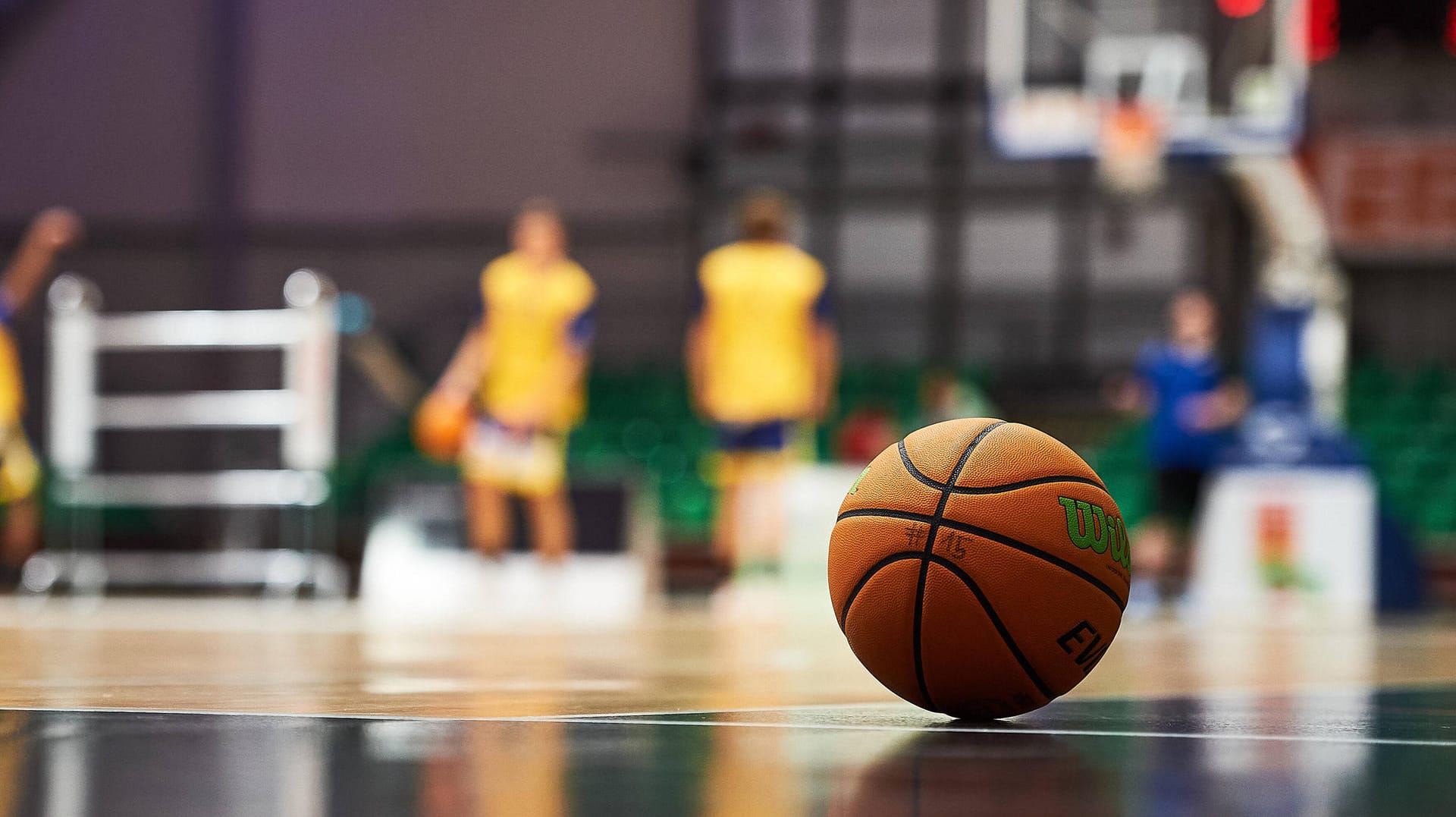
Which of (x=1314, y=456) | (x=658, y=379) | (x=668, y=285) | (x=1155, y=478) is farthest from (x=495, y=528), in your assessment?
(x=668, y=285)

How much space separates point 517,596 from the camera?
7855 millimetres

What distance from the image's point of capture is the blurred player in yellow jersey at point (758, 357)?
730cm

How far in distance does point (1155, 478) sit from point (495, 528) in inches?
134

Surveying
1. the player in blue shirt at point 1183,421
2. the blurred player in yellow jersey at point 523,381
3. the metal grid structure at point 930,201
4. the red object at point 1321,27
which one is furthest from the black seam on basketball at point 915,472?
the metal grid structure at point 930,201

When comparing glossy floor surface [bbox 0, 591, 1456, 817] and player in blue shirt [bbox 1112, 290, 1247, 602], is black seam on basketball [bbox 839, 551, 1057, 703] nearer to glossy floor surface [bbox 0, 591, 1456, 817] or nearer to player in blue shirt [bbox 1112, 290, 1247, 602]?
glossy floor surface [bbox 0, 591, 1456, 817]

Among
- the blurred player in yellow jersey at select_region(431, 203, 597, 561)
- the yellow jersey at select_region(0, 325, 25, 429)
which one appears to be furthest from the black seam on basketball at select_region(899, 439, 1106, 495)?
the yellow jersey at select_region(0, 325, 25, 429)

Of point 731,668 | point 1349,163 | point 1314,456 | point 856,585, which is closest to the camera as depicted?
point 856,585


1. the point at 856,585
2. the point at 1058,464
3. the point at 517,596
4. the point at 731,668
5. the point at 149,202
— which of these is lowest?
the point at 517,596

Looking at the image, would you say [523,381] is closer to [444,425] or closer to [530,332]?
[530,332]

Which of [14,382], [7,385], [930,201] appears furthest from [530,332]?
[930,201]

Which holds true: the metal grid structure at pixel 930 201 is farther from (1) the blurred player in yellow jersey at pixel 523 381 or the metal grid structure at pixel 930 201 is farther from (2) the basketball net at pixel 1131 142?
(1) the blurred player in yellow jersey at pixel 523 381

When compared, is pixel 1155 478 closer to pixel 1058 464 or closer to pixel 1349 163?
pixel 1349 163

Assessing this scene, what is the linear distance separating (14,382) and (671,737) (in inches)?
297

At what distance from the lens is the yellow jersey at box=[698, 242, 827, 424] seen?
23.9 feet
